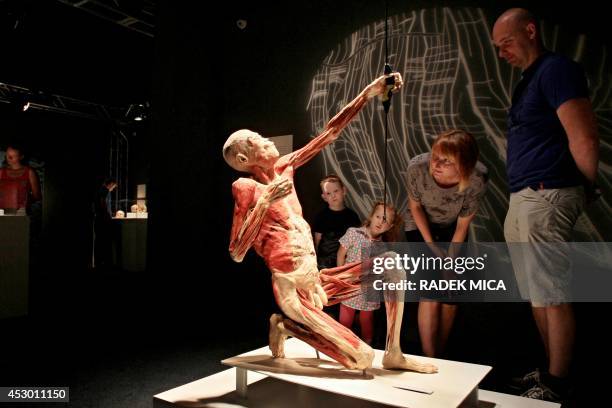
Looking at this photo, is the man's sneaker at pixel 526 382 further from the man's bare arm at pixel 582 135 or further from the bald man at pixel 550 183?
the man's bare arm at pixel 582 135

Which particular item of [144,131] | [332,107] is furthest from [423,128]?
[144,131]

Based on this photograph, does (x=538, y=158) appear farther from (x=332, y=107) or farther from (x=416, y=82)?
(x=332, y=107)

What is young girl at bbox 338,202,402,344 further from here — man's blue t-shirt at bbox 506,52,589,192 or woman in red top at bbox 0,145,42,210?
woman in red top at bbox 0,145,42,210

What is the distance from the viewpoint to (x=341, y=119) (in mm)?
2561

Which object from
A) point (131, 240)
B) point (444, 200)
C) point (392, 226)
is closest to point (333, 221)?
point (392, 226)

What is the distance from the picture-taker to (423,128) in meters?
3.83

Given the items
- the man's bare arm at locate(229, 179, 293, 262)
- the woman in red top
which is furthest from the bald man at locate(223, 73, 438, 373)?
the woman in red top

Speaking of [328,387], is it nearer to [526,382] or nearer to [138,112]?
[526,382]

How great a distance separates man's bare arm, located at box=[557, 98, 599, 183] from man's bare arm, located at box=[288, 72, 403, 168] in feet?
4.31

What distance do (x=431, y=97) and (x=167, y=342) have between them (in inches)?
125

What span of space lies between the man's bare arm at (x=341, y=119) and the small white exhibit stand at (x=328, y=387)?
1.09 meters

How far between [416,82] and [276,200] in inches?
85.7

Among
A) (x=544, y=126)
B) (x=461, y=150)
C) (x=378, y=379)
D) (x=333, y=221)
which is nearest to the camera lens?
(x=378, y=379)

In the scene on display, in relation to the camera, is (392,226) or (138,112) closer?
(392,226)
